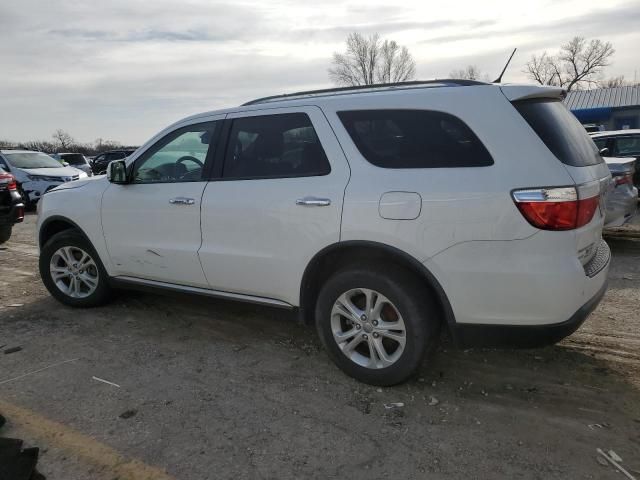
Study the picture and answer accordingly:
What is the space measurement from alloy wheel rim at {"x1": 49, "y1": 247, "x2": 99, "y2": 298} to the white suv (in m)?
0.95

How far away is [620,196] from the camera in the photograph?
6617 millimetres

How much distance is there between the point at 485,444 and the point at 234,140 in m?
2.64

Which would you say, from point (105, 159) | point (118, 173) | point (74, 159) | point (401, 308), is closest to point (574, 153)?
point (401, 308)

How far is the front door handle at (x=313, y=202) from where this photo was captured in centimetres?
326

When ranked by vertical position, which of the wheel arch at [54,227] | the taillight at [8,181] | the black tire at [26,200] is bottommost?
the black tire at [26,200]

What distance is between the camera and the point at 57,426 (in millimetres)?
2955

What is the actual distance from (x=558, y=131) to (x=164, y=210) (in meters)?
2.86

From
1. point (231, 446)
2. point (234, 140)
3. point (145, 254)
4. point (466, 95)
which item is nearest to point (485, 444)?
point (231, 446)

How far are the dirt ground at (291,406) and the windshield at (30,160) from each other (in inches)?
457

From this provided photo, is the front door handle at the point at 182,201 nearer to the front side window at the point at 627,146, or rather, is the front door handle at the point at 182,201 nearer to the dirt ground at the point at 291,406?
the dirt ground at the point at 291,406

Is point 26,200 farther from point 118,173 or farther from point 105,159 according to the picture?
point 118,173

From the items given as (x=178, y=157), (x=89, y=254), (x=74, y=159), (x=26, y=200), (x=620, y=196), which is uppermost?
(x=178, y=157)

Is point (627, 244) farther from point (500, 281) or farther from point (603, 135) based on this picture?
point (500, 281)

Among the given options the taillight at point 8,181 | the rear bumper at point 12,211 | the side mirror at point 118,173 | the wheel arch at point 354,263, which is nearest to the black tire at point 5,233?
the rear bumper at point 12,211
